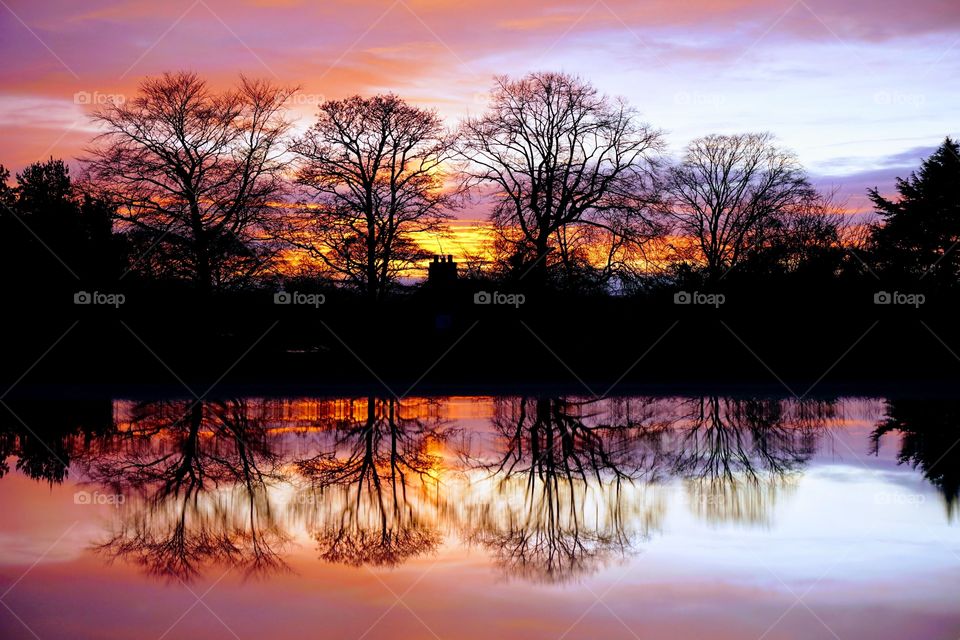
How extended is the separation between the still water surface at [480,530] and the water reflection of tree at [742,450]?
8 centimetres

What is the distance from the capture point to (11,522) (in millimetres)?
12867

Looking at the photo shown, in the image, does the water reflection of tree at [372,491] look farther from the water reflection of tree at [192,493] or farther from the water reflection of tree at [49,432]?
the water reflection of tree at [49,432]

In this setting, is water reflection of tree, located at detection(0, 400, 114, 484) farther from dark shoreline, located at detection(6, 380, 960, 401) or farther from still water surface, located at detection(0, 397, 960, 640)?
dark shoreline, located at detection(6, 380, 960, 401)

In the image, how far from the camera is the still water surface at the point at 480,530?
9.20 m

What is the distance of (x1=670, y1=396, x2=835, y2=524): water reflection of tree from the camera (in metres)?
13.9

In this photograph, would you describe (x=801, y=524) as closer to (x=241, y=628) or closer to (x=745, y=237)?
(x=241, y=628)

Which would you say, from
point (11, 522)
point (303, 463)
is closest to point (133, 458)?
point (303, 463)

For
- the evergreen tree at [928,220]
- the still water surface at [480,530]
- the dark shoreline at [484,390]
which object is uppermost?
the evergreen tree at [928,220]

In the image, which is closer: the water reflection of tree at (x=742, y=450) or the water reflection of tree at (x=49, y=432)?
the water reflection of tree at (x=742, y=450)

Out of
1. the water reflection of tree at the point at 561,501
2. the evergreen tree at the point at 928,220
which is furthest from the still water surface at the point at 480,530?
the evergreen tree at the point at 928,220

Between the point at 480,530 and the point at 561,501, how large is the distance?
1.86 m

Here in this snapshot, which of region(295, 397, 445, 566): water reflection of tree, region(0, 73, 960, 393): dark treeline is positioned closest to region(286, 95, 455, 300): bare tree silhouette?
region(0, 73, 960, 393): dark treeline

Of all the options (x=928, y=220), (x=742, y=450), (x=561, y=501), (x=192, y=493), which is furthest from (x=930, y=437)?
(x=928, y=220)

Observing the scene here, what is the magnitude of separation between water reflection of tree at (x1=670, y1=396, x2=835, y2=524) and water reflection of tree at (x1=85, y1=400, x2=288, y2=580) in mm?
5660
